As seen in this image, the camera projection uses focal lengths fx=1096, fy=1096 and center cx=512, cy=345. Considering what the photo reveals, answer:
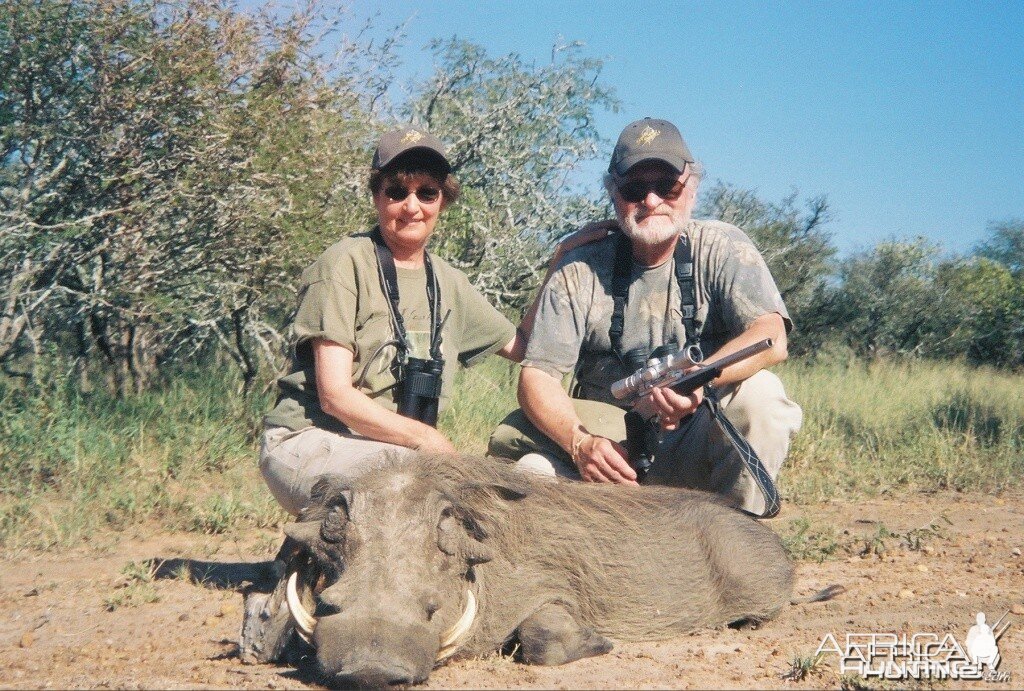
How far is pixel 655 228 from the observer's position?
4.67 metres

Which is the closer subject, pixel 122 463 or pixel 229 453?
pixel 122 463

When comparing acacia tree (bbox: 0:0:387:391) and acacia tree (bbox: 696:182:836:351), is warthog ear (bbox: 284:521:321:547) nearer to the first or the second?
acacia tree (bbox: 0:0:387:391)

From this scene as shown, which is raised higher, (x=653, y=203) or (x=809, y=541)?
(x=653, y=203)

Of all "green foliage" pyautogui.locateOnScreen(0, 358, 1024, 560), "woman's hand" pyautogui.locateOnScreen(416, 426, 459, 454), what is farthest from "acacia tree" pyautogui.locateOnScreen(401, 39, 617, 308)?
"woman's hand" pyautogui.locateOnScreen(416, 426, 459, 454)

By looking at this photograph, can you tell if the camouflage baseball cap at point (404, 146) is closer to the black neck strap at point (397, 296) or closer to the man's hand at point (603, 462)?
the black neck strap at point (397, 296)

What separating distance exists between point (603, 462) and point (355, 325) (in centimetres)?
114

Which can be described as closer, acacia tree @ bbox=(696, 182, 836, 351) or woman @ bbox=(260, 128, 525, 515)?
woman @ bbox=(260, 128, 525, 515)

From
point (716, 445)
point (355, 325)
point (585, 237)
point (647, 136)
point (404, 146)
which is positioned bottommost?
point (716, 445)

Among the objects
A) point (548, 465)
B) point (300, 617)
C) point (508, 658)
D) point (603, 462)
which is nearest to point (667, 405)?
point (603, 462)

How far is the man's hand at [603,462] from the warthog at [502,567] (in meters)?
0.21

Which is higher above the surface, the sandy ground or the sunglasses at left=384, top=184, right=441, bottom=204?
the sunglasses at left=384, top=184, right=441, bottom=204

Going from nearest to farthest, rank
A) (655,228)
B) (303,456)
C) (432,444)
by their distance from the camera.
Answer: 1. (432,444)
2. (303,456)
3. (655,228)

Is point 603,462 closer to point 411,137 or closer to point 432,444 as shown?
point 432,444

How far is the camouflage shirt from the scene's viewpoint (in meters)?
4.66
